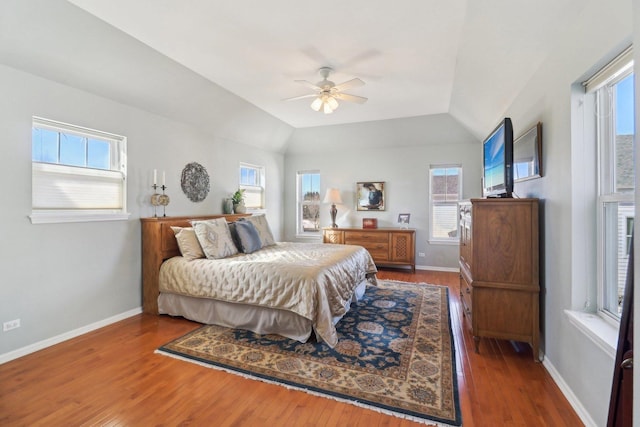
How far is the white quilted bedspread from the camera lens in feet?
8.44

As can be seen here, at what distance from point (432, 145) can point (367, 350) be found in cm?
446

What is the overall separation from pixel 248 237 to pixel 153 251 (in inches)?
43.1

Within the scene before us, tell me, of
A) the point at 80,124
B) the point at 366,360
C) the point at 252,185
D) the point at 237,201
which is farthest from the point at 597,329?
the point at 252,185

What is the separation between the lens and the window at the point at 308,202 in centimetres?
672

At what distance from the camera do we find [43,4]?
2.14 m

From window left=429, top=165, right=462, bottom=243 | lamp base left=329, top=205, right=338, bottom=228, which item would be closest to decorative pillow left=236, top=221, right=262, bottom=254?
lamp base left=329, top=205, right=338, bottom=228

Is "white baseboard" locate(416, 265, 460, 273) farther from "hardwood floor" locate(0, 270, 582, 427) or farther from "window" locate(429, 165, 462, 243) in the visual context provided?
"hardwood floor" locate(0, 270, 582, 427)

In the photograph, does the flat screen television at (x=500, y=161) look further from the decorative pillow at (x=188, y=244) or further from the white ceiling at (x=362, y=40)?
the decorative pillow at (x=188, y=244)

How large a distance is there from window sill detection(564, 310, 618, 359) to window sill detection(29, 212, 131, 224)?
4.09m

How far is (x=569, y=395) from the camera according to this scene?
1.87 m

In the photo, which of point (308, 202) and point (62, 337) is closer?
point (62, 337)

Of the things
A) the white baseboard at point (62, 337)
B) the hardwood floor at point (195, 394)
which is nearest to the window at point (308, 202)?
the white baseboard at point (62, 337)

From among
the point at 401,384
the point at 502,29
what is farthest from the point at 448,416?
the point at 502,29

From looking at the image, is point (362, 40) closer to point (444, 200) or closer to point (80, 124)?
point (80, 124)
